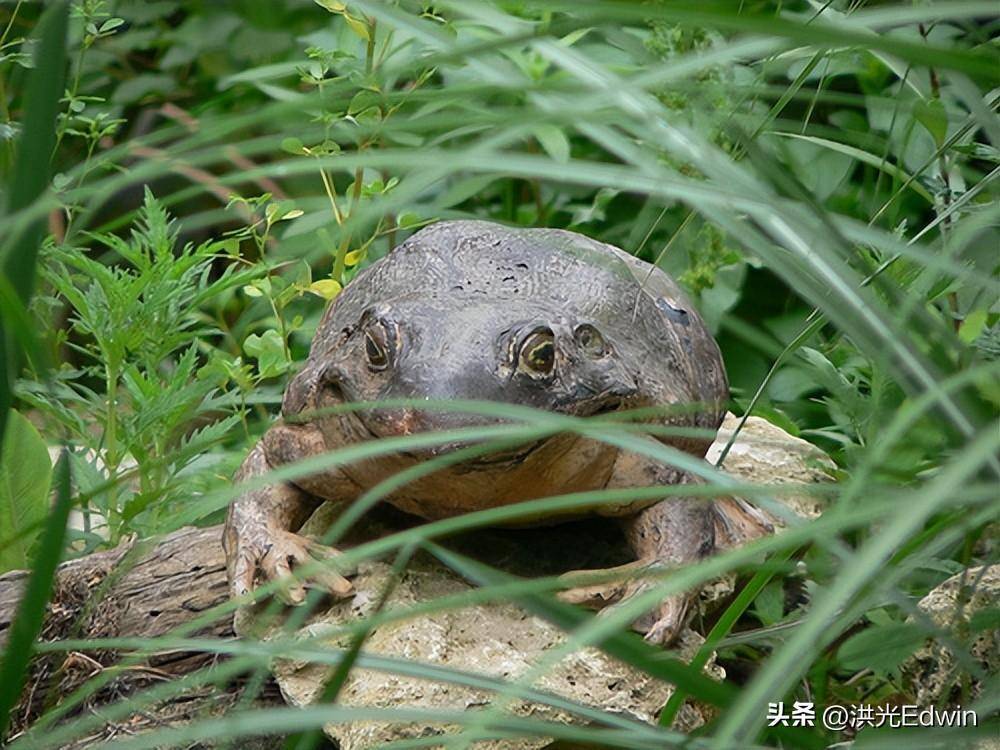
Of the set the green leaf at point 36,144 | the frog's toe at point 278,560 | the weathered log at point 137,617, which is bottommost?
the weathered log at point 137,617

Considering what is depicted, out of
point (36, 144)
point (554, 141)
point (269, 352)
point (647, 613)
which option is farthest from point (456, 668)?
point (554, 141)

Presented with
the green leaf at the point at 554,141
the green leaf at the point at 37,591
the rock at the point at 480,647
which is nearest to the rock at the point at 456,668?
the rock at the point at 480,647

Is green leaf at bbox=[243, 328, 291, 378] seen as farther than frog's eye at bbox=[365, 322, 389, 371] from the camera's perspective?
Yes

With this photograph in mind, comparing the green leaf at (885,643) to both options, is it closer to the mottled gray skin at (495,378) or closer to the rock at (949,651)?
the rock at (949,651)

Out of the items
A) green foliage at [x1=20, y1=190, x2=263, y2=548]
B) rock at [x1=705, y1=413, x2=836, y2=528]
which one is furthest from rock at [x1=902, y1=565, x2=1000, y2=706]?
green foliage at [x1=20, y1=190, x2=263, y2=548]

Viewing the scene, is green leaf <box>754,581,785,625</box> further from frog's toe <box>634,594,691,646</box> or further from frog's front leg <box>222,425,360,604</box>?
frog's front leg <box>222,425,360,604</box>

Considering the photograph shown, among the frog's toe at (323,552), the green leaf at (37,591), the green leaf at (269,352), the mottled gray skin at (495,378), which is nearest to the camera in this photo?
the green leaf at (37,591)

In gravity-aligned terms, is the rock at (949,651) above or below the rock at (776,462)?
above

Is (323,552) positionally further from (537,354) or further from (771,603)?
(771,603)
